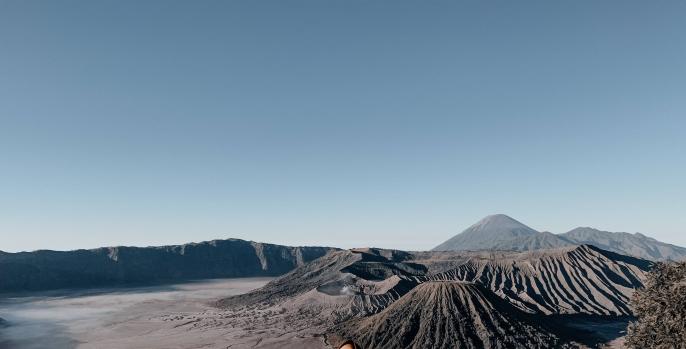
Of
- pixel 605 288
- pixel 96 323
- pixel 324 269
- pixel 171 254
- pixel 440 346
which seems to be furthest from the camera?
pixel 171 254

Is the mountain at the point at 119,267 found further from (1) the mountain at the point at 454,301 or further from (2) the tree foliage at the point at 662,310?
(2) the tree foliage at the point at 662,310

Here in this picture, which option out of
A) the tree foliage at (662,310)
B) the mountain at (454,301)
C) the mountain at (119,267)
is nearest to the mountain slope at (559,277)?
the mountain at (454,301)

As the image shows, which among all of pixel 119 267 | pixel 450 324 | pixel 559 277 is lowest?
pixel 450 324

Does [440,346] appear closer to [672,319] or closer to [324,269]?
[672,319]

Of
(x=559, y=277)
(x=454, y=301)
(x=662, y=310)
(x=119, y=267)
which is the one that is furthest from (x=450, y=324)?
(x=119, y=267)

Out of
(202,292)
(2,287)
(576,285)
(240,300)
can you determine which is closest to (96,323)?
(240,300)

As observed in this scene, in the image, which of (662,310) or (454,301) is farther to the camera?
(454,301)

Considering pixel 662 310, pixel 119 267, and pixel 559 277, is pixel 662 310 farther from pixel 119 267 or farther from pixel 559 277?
pixel 119 267
